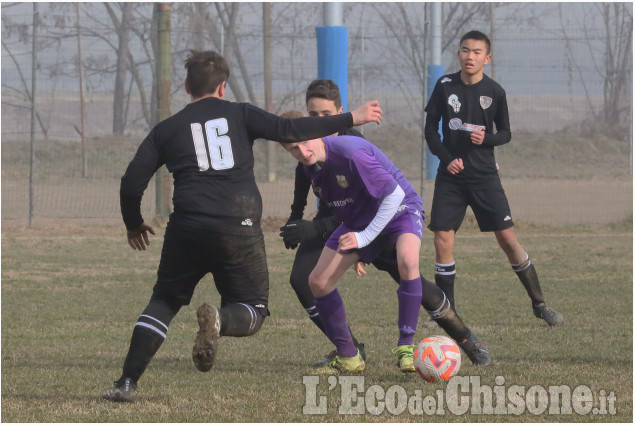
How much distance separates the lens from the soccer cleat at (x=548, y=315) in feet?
26.7

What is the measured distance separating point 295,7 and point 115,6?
4.79 m

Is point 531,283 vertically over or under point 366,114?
under

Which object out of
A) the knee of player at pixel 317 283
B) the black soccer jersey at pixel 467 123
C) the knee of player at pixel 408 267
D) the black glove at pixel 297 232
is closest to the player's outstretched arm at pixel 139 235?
A: the black glove at pixel 297 232

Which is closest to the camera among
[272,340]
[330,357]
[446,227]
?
[330,357]

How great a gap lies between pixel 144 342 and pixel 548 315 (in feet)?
12.5

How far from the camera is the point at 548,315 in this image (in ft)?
26.8

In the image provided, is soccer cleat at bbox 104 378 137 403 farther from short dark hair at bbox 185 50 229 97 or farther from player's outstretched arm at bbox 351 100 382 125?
player's outstretched arm at bbox 351 100 382 125

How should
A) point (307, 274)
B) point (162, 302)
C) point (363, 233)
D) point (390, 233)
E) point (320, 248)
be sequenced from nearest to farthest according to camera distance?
1. point (162, 302)
2. point (363, 233)
3. point (390, 233)
4. point (307, 274)
5. point (320, 248)

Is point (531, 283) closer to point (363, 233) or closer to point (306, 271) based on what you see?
point (306, 271)

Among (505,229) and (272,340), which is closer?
(272,340)

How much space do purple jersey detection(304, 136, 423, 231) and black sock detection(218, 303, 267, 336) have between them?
884 mm

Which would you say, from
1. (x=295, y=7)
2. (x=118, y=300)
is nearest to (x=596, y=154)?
(x=295, y=7)

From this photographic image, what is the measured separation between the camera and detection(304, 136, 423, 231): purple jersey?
589 cm

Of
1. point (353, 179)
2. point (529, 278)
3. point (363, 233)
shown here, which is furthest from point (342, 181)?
point (529, 278)
